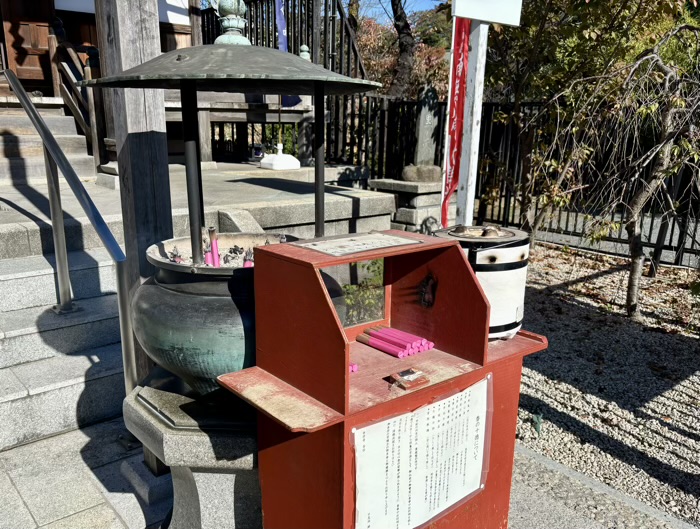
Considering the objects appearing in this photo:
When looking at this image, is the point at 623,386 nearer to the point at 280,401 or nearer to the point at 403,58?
the point at 280,401

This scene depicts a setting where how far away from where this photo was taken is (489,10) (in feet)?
9.47

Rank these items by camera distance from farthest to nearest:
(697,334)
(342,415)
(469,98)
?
(697,334) → (469,98) → (342,415)

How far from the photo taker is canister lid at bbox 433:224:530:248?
2.21 meters

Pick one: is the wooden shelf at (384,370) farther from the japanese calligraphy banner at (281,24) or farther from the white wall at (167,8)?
the white wall at (167,8)

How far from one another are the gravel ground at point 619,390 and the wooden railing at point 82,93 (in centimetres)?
530

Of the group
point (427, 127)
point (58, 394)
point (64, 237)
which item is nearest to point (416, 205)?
point (427, 127)

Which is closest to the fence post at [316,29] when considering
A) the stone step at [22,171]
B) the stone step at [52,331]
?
the stone step at [22,171]

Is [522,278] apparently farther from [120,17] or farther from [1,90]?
[1,90]

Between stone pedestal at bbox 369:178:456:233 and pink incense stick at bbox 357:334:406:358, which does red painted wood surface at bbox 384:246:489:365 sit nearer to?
pink incense stick at bbox 357:334:406:358

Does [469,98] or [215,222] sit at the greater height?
[469,98]

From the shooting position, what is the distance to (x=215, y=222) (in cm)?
469

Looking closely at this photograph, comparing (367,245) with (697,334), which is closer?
(367,245)

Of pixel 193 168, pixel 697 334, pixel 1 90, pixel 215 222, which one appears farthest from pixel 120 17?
pixel 1 90

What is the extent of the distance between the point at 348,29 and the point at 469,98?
18.4ft
